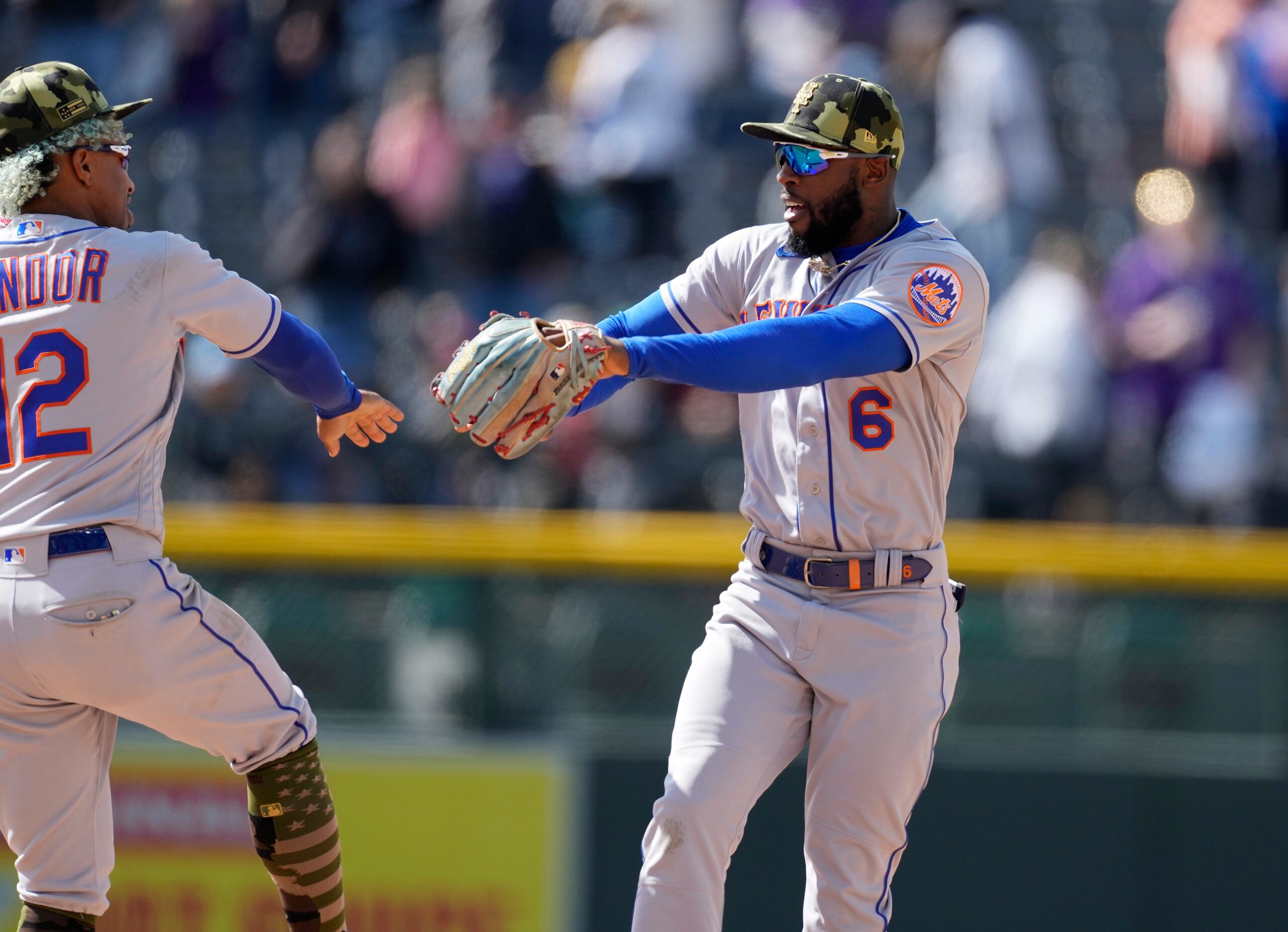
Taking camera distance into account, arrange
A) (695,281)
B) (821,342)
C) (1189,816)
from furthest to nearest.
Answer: (1189,816), (695,281), (821,342)

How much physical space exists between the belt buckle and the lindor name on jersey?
158cm

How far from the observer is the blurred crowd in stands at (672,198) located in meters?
7.68

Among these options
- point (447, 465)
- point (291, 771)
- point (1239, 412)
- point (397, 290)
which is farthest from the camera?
point (397, 290)

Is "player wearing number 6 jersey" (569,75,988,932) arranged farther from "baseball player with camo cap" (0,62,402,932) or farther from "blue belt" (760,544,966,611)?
"baseball player with camo cap" (0,62,402,932)

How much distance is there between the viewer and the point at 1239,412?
754 cm

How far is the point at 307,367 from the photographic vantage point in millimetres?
3537

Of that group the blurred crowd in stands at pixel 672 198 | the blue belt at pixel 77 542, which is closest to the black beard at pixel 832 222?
the blue belt at pixel 77 542

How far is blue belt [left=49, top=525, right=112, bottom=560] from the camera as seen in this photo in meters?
3.29

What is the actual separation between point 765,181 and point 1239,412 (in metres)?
2.86

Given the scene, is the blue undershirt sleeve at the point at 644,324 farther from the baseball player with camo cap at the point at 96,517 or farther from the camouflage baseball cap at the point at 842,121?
the baseball player with camo cap at the point at 96,517

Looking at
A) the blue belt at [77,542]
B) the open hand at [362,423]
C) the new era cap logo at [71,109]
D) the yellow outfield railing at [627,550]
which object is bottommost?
the yellow outfield railing at [627,550]

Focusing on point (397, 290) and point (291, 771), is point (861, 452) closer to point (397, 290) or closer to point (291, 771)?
point (291, 771)

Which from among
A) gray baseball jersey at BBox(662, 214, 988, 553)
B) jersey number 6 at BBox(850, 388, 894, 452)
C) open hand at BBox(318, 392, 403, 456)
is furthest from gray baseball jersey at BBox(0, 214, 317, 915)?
jersey number 6 at BBox(850, 388, 894, 452)

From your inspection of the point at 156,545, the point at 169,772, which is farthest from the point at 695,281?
the point at 169,772
